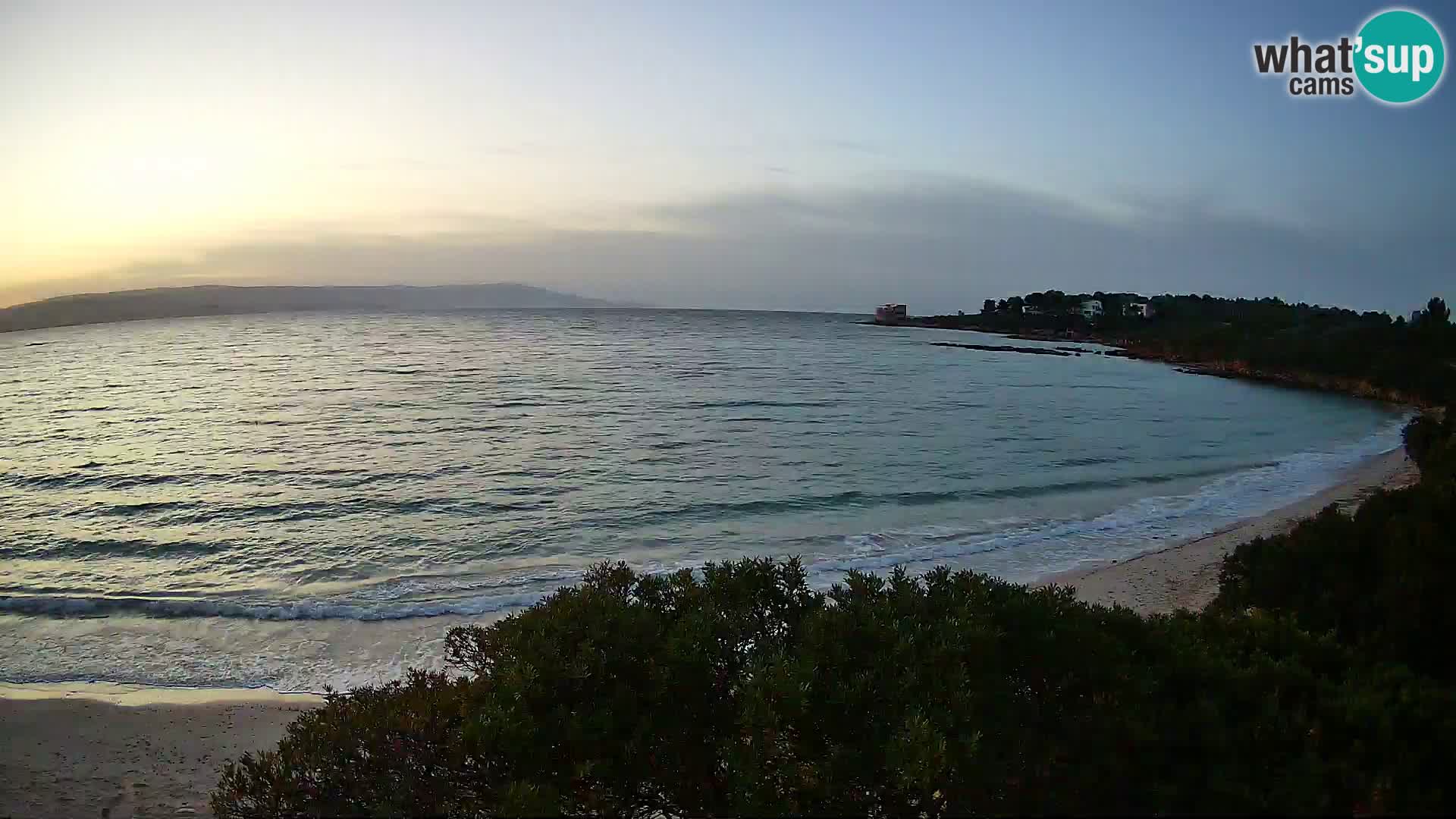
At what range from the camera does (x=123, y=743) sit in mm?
7168

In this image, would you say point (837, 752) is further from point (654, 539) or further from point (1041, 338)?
point (1041, 338)

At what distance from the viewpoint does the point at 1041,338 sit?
105500 mm

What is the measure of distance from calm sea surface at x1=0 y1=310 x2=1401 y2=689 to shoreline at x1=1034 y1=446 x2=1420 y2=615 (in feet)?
1.77

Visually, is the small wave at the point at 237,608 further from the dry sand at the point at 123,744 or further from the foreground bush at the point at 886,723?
the foreground bush at the point at 886,723

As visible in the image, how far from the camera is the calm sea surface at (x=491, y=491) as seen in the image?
35.5ft

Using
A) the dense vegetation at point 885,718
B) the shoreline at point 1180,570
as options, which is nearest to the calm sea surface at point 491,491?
the shoreline at point 1180,570

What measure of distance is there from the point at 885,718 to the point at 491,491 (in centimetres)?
1522

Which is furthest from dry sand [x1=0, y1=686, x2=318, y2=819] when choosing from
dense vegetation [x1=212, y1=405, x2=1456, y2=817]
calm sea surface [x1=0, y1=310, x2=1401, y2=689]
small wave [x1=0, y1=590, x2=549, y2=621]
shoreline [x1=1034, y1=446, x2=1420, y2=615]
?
shoreline [x1=1034, y1=446, x2=1420, y2=615]

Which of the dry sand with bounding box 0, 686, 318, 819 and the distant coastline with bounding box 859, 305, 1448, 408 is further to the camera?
the distant coastline with bounding box 859, 305, 1448, 408

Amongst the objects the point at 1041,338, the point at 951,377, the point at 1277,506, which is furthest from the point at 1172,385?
the point at 1041,338

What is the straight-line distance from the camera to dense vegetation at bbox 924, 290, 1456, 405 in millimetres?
42081

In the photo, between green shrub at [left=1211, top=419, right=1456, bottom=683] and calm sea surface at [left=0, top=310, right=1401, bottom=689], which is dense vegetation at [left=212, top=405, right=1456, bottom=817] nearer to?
green shrub at [left=1211, top=419, right=1456, bottom=683]

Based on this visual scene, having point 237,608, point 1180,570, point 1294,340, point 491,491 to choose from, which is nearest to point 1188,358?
point 1294,340

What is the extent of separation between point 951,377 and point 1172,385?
13669mm
